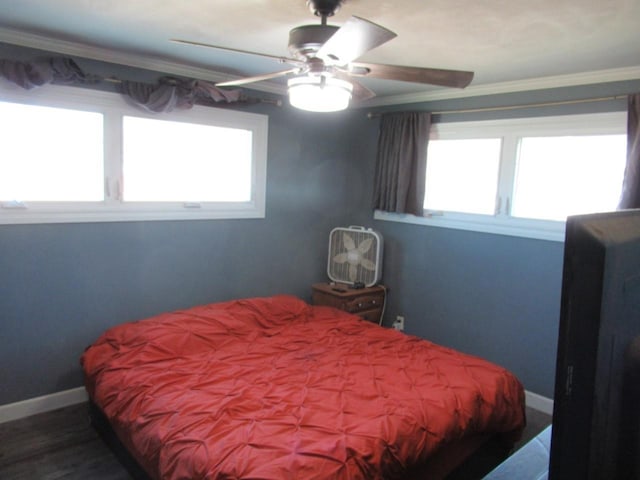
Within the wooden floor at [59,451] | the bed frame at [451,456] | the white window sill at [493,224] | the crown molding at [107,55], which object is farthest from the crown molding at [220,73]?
the wooden floor at [59,451]

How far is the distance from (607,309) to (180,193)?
312cm

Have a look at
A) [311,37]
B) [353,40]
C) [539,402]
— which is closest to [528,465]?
[353,40]

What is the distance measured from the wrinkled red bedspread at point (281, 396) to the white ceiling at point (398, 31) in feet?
5.59

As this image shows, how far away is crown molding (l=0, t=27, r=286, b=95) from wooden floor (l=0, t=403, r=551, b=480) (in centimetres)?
225

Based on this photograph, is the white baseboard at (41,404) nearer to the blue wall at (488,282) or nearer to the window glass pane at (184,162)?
the window glass pane at (184,162)

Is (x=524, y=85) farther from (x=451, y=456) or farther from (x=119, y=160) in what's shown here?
(x=119, y=160)

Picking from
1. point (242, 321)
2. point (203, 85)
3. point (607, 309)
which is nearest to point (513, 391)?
point (242, 321)

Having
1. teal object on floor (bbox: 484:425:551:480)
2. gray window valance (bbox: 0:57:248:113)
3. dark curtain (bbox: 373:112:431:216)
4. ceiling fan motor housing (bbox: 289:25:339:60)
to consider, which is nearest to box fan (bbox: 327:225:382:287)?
dark curtain (bbox: 373:112:431:216)

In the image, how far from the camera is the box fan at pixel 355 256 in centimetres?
384

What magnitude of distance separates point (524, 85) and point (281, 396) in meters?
2.67

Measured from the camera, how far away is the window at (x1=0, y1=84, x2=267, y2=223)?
2.62m

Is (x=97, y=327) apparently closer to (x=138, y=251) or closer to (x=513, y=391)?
(x=138, y=251)

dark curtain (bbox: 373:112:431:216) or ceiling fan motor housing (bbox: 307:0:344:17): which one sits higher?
ceiling fan motor housing (bbox: 307:0:344:17)

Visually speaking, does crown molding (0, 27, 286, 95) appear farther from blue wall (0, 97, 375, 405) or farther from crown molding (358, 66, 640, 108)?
crown molding (358, 66, 640, 108)
